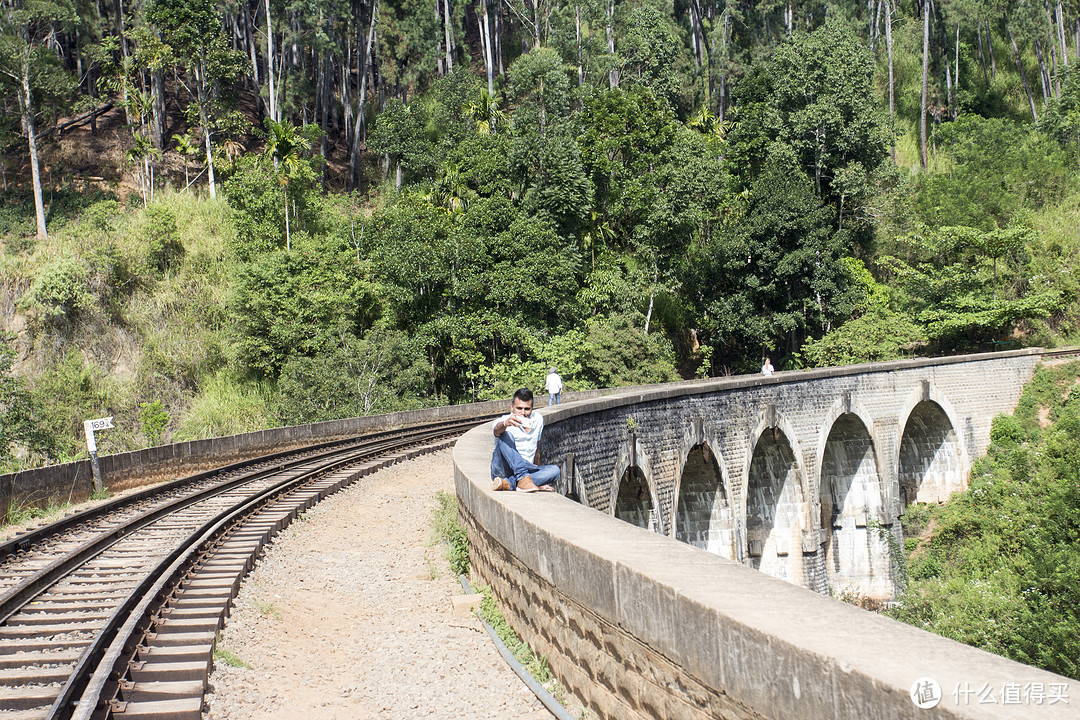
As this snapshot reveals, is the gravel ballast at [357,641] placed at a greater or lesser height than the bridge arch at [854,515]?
greater

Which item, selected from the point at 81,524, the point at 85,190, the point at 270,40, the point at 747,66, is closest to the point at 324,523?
the point at 81,524

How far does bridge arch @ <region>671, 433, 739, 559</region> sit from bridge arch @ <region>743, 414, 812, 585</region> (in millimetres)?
2819

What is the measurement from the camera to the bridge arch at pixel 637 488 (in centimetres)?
1574

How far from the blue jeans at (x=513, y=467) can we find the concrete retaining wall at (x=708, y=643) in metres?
0.95

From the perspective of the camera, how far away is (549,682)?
5.10 meters

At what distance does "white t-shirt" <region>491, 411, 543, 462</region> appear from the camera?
6.85 metres

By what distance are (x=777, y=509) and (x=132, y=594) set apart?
20761mm

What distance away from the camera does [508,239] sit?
1366 inches

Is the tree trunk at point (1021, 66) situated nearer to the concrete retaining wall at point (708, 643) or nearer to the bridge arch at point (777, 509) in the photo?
the bridge arch at point (777, 509)

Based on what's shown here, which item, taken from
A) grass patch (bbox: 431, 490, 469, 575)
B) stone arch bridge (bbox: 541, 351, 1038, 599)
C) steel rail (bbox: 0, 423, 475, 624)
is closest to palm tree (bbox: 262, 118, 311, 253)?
steel rail (bbox: 0, 423, 475, 624)

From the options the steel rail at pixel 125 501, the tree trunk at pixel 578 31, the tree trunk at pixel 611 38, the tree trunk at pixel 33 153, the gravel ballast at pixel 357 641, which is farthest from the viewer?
the tree trunk at pixel 578 31

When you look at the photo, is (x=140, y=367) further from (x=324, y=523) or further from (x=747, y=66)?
(x=747, y=66)

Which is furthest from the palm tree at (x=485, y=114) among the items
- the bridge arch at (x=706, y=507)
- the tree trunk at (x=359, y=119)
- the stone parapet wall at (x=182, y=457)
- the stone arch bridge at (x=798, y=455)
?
the bridge arch at (x=706, y=507)

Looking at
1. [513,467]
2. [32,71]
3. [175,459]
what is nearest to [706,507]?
[175,459]
